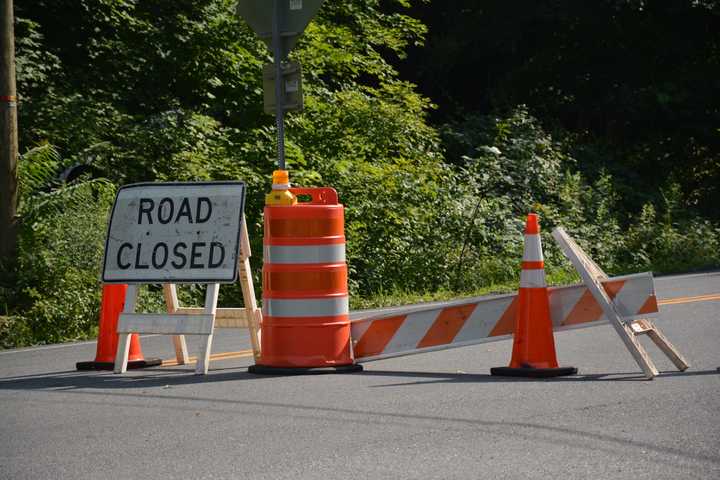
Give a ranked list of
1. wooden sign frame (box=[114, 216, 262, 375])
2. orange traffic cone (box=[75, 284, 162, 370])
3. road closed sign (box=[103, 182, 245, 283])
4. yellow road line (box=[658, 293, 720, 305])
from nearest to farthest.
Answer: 1. wooden sign frame (box=[114, 216, 262, 375])
2. road closed sign (box=[103, 182, 245, 283])
3. orange traffic cone (box=[75, 284, 162, 370])
4. yellow road line (box=[658, 293, 720, 305])

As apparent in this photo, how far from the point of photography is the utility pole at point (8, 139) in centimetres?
1406

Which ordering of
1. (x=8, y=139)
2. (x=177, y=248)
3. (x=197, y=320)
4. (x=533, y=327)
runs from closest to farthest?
1. (x=533, y=327)
2. (x=197, y=320)
3. (x=177, y=248)
4. (x=8, y=139)

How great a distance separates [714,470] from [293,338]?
4.28 metres

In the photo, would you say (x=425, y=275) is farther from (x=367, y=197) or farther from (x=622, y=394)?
(x=622, y=394)

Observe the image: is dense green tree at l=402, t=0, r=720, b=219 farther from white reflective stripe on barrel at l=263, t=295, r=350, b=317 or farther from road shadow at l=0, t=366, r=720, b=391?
road shadow at l=0, t=366, r=720, b=391

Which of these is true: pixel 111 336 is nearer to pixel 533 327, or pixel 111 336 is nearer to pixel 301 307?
pixel 301 307

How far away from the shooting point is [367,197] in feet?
65.5

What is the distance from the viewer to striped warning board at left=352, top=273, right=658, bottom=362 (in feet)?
28.7

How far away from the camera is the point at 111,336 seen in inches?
400

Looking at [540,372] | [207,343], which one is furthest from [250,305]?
[540,372]

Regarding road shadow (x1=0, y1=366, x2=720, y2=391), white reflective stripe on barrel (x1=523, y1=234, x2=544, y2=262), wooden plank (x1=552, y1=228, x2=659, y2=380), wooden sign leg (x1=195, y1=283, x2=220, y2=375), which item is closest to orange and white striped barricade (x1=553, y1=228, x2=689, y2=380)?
wooden plank (x1=552, y1=228, x2=659, y2=380)

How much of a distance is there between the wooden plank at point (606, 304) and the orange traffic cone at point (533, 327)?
248 mm

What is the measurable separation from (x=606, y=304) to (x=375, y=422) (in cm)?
250

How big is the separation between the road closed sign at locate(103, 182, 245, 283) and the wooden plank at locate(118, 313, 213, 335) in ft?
1.04
